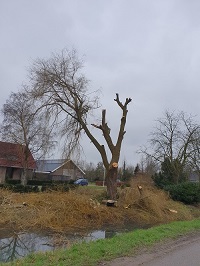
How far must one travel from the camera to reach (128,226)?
52.3 ft

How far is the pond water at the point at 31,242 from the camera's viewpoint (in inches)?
365

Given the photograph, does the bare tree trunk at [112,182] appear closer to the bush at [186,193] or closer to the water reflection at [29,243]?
the bush at [186,193]

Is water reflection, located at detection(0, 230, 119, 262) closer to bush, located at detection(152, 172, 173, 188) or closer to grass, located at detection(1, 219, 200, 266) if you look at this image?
grass, located at detection(1, 219, 200, 266)

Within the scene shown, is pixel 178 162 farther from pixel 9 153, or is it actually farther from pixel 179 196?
pixel 9 153

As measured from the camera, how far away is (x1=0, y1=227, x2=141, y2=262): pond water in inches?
365

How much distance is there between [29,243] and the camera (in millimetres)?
10609

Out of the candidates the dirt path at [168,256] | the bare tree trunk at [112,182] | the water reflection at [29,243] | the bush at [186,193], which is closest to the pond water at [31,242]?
the water reflection at [29,243]

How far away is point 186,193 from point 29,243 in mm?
16372

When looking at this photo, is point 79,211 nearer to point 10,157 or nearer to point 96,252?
point 96,252

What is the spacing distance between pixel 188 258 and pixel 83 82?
14.9 m

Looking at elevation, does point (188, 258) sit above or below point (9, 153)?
below

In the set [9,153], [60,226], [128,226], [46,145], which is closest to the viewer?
[60,226]

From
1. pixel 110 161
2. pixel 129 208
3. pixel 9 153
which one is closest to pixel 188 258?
pixel 129 208

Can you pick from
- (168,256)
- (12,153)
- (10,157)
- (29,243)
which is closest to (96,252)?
(168,256)
